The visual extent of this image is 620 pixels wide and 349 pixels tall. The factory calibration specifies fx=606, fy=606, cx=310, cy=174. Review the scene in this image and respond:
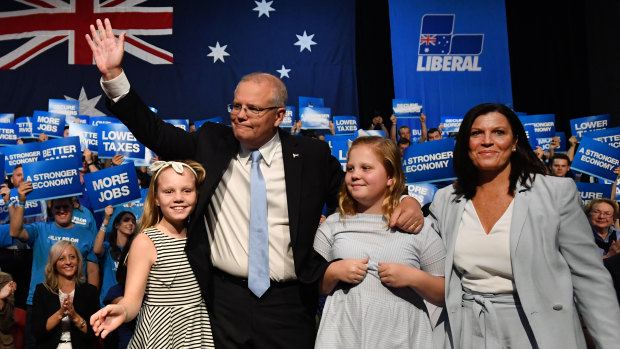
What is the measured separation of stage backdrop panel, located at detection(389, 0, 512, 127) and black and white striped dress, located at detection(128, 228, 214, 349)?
923 centimetres

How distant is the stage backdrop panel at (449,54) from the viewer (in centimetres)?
1108

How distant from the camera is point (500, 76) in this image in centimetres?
1134

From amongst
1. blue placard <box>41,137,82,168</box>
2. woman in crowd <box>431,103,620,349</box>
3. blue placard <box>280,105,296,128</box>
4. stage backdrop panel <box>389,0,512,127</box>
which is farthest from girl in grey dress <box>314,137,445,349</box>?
stage backdrop panel <box>389,0,512,127</box>

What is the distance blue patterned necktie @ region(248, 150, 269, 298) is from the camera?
217 centimetres

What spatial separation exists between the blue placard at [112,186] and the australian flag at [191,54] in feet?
20.9

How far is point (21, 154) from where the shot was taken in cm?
615

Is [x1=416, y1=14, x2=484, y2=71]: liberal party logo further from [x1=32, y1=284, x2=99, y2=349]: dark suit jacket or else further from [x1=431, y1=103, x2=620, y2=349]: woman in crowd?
[x1=431, y1=103, x2=620, y2=349]: woman in crowd

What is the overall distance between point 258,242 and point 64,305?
204 cm

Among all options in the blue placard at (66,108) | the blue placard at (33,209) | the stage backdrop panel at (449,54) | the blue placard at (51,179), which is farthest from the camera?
the stage backdrop panel at (449,54)

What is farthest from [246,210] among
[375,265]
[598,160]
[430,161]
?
[598,160]

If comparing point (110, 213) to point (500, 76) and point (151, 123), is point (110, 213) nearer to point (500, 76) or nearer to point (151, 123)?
point (151, 123)

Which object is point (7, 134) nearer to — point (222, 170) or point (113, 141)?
point (113, 141)

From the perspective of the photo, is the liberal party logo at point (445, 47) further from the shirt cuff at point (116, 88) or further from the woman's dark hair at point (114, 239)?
the shirt cuff at point (116, 88)

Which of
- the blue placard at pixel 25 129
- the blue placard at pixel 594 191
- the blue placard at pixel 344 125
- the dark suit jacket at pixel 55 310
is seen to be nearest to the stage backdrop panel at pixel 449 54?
the blue placard at pixel 344 125
